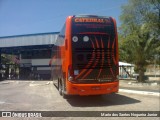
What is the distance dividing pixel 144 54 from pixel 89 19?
624 inches

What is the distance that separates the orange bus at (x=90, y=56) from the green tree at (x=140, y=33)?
1535 centimetres

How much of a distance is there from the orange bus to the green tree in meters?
15.3

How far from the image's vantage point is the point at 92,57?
13000mm

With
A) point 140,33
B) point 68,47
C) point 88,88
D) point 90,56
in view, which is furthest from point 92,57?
point 140,33

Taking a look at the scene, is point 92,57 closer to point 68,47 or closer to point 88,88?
point 68,47

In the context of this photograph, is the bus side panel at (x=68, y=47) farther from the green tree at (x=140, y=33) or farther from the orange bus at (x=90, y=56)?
the green tree at (x=140, y=33)

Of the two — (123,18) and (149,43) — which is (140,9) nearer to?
(123,18)

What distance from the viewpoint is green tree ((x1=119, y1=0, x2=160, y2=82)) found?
28.3m

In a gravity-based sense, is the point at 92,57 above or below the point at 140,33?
below

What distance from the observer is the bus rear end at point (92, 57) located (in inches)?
505

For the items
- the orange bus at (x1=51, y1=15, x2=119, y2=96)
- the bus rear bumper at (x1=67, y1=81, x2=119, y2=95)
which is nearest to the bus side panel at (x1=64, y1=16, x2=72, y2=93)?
the orange bus at (x1=51, y1=15, x2=119, y2=96)

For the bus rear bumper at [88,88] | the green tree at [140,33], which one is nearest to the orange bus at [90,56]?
the bus rear bumper at [88,88]

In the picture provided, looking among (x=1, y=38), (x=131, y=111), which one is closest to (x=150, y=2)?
(x=1, y=38)

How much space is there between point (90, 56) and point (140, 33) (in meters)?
18.3
